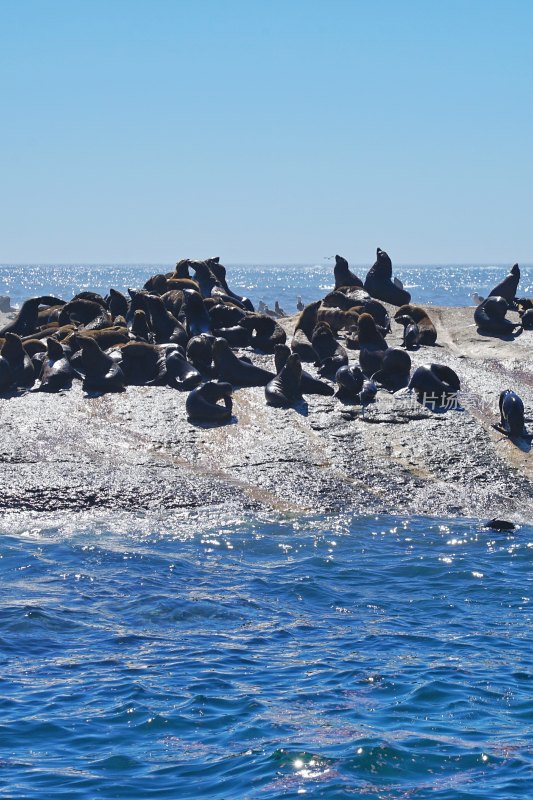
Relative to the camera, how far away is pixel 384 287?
73.6ft

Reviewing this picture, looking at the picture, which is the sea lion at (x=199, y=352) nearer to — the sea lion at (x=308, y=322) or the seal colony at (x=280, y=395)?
the seal colony at (x=280, y=395)

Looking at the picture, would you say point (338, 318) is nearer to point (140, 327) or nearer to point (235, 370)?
point (140, 327)

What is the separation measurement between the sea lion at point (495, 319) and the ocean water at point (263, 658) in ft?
26.0

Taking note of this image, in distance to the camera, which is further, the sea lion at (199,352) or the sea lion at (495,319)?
the sea lion at (495,319)

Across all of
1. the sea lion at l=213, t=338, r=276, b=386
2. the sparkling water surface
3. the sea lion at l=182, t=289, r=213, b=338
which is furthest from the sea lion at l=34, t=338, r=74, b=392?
the sparkling water surface

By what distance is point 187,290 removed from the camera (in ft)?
62.4

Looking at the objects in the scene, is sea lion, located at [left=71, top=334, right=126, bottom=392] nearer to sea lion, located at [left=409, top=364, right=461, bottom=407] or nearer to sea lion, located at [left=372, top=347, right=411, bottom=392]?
sea lion, located at [left=372, top=347, right=411, bottom=392]

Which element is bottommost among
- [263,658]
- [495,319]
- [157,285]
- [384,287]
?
[263,658]

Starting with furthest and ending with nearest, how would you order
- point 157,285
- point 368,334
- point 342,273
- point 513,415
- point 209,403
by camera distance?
point 342,273
point 157,285
point 368,334
point 209,403
point 513,415

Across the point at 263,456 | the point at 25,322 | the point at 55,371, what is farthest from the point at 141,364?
the point at 25,322

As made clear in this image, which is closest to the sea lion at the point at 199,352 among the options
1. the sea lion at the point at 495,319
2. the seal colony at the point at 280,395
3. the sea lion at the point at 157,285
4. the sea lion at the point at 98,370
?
the seal colony at the point at 280,395

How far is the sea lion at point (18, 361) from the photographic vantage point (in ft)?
50.2

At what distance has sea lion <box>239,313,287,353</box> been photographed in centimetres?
1711

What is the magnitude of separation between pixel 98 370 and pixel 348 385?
3505 millimetres
